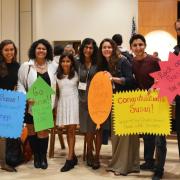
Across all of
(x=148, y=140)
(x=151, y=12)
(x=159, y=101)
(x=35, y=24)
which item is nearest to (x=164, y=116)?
(x=159, y=101)

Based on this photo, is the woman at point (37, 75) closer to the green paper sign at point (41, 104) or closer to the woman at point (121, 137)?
the green paper sign at point (41, 104)

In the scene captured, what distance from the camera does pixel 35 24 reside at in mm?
9023

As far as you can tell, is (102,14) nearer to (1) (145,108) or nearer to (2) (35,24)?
(2) (35,24)

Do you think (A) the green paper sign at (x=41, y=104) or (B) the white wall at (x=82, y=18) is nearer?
(A) the green paper sign at (x=41, y=104)

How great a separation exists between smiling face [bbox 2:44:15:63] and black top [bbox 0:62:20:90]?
0.07 meters

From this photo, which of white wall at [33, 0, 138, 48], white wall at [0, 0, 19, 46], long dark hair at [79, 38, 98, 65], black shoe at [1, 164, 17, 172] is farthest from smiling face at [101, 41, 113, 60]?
white wall at [33, 0, 138, 48]

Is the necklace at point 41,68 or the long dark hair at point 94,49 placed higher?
the long dark hair at point 94,49

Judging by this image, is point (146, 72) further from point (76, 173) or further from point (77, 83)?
point (76, 173)

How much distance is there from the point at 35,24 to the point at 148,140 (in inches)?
232

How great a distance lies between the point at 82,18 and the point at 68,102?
5835 millimetres

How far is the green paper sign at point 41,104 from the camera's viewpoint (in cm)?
372

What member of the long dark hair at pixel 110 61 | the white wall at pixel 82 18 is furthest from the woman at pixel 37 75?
the white wall at pixel 82 18

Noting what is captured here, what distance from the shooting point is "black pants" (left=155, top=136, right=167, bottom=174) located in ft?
11.3

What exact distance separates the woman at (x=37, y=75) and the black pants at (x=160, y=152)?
122 cm
